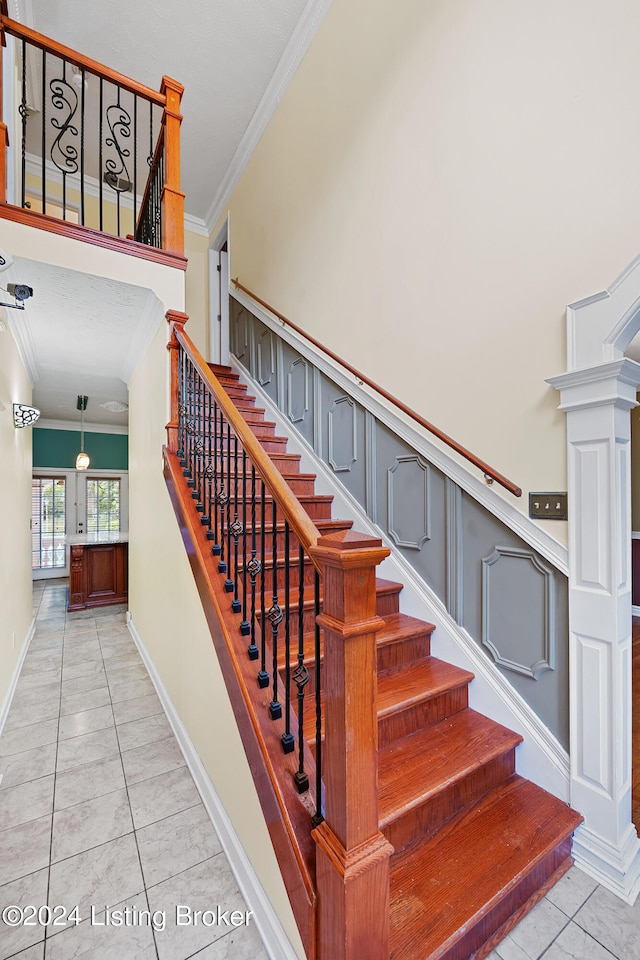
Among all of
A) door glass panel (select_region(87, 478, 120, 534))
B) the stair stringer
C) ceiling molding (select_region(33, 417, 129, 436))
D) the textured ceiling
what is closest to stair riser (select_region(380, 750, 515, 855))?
the stair stringer

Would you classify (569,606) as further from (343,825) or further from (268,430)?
(268,430)

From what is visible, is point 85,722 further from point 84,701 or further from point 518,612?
point 518,612

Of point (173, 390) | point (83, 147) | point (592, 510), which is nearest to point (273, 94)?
point (83, 147)

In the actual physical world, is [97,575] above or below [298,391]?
below

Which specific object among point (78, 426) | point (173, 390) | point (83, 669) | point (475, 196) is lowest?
point (83, 669)

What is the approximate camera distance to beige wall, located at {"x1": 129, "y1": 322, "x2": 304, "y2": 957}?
1464mm

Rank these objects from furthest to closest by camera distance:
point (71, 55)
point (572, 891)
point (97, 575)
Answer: point (97, 575) < point (71, 55) < point (572, 891)

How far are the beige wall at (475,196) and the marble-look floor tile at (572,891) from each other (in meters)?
1.19

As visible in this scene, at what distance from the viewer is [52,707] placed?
109 inches

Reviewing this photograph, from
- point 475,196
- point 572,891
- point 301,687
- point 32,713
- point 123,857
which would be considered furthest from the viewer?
point 32,713

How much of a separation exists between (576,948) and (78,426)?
835cm

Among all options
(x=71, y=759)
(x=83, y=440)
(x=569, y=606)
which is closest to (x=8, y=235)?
(x=71, y=759)

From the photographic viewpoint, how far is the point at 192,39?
3.39 m

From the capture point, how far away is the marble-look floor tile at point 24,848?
1.56m
